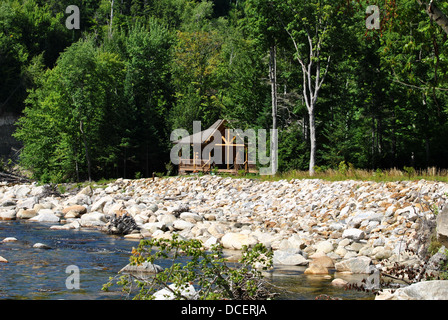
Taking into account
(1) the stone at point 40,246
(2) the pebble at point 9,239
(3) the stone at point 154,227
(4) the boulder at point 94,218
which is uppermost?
(1) the stone at point 40,246

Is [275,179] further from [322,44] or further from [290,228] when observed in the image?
[290,228]

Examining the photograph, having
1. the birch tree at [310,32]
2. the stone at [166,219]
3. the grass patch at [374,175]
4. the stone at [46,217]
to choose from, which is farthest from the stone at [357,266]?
the birch tree at [310,32]

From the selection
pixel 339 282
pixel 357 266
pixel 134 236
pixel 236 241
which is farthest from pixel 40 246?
pixel 357 266

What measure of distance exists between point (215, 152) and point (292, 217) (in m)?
17.5

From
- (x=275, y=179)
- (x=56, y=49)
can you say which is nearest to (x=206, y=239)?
(x=275, y=179)

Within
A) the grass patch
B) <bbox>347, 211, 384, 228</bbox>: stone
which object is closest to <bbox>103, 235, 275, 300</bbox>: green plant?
<bbox>347, 211, 384, 228</bbox>: stone

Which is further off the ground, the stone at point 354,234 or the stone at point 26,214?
the stone at point 354,234

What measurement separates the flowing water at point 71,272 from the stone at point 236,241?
245cm

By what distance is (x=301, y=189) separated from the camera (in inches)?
781

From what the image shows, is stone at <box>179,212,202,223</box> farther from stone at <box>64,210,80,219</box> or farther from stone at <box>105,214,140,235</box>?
stone at <box>64,210,80,219</box>

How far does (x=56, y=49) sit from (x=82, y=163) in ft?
85.1

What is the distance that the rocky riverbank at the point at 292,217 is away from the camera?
10.8 meters

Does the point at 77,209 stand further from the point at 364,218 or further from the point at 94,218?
the point at 364,218

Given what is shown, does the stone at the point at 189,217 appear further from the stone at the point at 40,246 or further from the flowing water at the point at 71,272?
the stone at the point at 40,246
